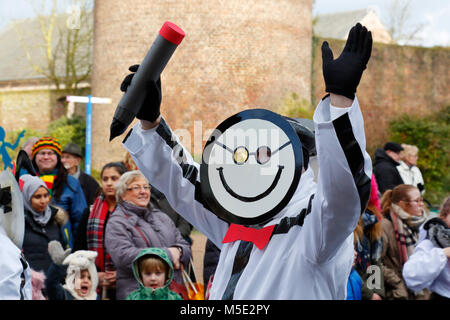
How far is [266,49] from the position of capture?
19156 mm

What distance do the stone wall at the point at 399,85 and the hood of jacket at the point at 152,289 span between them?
1943 cm

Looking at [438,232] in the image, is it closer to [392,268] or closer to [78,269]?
[392,268]

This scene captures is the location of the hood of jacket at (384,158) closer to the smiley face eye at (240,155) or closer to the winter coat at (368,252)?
the winter coat at (368,252)

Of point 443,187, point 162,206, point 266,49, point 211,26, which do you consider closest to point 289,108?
point 266,49

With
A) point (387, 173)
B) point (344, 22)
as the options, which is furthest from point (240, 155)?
point (344, 22)

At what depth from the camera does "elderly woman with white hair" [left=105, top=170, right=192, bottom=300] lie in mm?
4871

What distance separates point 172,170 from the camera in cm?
246

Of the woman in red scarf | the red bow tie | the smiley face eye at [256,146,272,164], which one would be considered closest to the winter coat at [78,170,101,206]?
the woman in red scarf

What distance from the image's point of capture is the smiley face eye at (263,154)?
204 cm

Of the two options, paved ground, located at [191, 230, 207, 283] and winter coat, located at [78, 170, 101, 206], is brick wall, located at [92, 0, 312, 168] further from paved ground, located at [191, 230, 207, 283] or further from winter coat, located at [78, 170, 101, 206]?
winter coat, located at [78, 170, 101, 206]

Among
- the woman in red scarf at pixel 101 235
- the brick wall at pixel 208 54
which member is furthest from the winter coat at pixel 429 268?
the brick wall at pixel 208 54

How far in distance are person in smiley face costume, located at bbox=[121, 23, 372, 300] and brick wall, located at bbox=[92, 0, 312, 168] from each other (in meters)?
16.2

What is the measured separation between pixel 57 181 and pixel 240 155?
13.5ft

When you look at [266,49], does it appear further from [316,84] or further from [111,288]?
[111,288]
